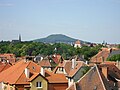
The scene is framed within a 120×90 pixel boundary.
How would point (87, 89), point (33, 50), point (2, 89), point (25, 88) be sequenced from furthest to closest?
point (33, 50)
point (2, 89)
point (25, 88)
point (87, 89)

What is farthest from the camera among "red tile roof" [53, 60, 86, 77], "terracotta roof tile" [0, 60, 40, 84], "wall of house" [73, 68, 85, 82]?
"red tile roof" [53, 60, 86, 77]

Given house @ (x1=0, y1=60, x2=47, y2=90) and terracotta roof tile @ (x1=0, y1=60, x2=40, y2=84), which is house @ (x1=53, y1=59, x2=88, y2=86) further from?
terracotta roof tile @ (x1=0, y1=60, x2=40, y2=84)

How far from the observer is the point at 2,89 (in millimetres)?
47250

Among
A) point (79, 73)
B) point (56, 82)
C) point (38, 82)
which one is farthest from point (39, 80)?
point (79, 73)

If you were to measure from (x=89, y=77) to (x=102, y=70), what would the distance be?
17.6 ft

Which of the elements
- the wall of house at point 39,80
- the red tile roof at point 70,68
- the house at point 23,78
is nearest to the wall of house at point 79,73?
the red tile roof at point 70,68

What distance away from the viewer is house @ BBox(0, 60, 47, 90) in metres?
43.8

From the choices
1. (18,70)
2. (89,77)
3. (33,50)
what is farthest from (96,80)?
(33,50)

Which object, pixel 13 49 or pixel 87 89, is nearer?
pixel 87 89

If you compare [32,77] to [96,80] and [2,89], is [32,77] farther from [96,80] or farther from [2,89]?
[96,80]

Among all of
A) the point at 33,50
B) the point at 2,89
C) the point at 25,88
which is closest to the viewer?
the point at 25,88

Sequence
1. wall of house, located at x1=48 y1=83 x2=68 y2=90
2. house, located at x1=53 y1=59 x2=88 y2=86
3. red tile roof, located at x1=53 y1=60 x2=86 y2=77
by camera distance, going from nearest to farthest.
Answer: wall of house, located at x1=48 y1=83 x2=68 y2=90
house, located at x1=53 y1=59 x2=88 y2=86
red tile roof, located at x1=53 y1=60 x2=86 y2=77

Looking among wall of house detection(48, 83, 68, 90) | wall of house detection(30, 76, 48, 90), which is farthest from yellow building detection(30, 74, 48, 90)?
wall of house detection(48, 83, 68, 90)

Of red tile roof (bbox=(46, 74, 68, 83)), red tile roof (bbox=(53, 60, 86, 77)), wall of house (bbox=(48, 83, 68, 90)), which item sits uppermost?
red tile roof (bbox=(53, 60, 86, 77))
